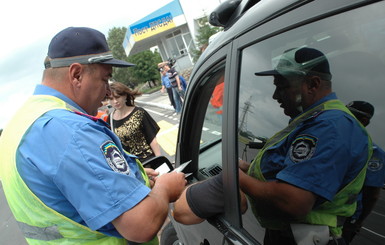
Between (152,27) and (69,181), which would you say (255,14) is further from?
(152,27)

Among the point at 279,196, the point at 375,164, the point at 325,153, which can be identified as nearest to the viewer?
the point at 375,164

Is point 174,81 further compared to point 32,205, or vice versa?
point 174,81

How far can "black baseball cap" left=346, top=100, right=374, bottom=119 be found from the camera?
712 mm

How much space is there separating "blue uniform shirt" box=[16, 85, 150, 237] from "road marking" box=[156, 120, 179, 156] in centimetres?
501

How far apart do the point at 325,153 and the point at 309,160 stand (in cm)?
6

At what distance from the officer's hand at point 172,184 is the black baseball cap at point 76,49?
68cm

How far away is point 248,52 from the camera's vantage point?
1028 mm

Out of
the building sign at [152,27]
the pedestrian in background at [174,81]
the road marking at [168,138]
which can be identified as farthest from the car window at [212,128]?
the building sign at [152,27]

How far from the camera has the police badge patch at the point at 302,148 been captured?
0.87 meters

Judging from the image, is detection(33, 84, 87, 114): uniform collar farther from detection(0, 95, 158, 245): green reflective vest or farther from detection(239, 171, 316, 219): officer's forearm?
detection(239, 171, 316, 219): officer's forearm

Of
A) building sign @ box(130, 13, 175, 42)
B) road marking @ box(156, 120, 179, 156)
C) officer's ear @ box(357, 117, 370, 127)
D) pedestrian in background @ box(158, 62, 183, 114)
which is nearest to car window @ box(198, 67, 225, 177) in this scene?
officer's ear @ box(357, 117, 370, 127)

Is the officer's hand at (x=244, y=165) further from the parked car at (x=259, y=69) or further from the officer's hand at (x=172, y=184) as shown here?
the officer's hand at (x=172, y=184)

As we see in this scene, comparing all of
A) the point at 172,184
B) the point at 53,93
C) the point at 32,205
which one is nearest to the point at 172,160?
the point at 172,184

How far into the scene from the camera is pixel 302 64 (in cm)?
91
